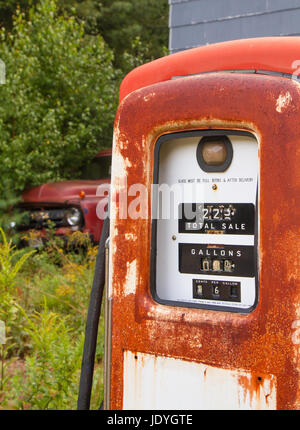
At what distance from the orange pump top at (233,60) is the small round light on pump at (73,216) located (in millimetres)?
4317

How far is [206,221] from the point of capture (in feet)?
5.45

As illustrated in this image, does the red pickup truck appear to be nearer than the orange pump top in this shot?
No

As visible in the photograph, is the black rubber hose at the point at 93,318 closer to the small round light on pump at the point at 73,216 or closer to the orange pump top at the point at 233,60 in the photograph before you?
the orange pump top at the point at 233,60

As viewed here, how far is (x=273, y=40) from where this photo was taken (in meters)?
1.58

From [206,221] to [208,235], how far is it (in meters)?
0.04

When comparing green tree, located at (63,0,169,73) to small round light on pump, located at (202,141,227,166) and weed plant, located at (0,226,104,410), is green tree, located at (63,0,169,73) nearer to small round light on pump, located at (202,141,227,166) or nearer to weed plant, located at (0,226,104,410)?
weed plant, located at (0,226,104,410)

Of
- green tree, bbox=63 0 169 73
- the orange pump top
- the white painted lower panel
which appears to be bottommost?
the white painted lower panel

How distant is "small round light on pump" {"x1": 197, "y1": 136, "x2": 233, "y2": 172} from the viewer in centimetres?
161

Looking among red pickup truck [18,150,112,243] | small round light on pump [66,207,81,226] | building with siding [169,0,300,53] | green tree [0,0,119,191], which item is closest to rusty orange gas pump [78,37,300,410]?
building with siding [169,0,300,53]

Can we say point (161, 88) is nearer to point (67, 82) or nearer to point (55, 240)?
point (55, 240)

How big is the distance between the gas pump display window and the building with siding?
3.25 m

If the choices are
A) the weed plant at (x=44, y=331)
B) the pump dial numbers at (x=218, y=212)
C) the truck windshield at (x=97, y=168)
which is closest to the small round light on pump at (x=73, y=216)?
the weed plant at (x=44, y=331)

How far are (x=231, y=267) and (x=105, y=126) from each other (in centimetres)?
762
